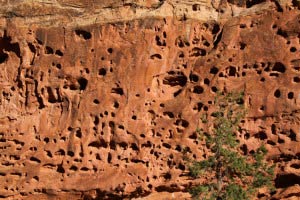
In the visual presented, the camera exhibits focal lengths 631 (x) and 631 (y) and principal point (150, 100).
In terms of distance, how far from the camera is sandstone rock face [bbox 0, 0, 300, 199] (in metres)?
11.8

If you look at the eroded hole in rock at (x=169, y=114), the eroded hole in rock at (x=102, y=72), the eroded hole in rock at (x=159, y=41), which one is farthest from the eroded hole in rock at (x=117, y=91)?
the eroded hole in rock at (x=159, y=41)

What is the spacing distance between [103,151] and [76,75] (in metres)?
1.70

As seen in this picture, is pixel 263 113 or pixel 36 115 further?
pixel 36 115

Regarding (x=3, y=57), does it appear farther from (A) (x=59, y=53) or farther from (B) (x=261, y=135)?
(B) (x=261, y=135)

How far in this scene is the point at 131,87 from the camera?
496 inches

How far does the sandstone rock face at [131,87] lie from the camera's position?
11789mm

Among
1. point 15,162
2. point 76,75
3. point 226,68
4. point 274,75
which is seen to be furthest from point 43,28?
point 274,75

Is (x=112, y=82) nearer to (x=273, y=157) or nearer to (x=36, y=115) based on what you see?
(x=36, y=115)

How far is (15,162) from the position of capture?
12.8m

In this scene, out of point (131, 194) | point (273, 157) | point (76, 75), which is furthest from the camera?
point (76, 75)

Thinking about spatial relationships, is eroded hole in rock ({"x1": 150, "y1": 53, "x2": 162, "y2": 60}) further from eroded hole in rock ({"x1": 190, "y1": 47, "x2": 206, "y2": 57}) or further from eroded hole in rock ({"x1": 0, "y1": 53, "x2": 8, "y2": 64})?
eroded hole in rock ({"x1": 0, "y1": 53, "x2": 8, "y2": 64})

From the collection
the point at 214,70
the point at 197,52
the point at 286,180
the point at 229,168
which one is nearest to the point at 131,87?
the point at 197,52

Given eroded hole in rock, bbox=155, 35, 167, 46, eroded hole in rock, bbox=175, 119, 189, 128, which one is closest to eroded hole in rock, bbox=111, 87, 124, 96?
eroded hole in rock, bbox=155, 35, 167, 46

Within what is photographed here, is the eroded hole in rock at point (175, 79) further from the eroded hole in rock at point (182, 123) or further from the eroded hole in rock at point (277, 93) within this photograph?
the eroded hole in rock at point (277, 93)
